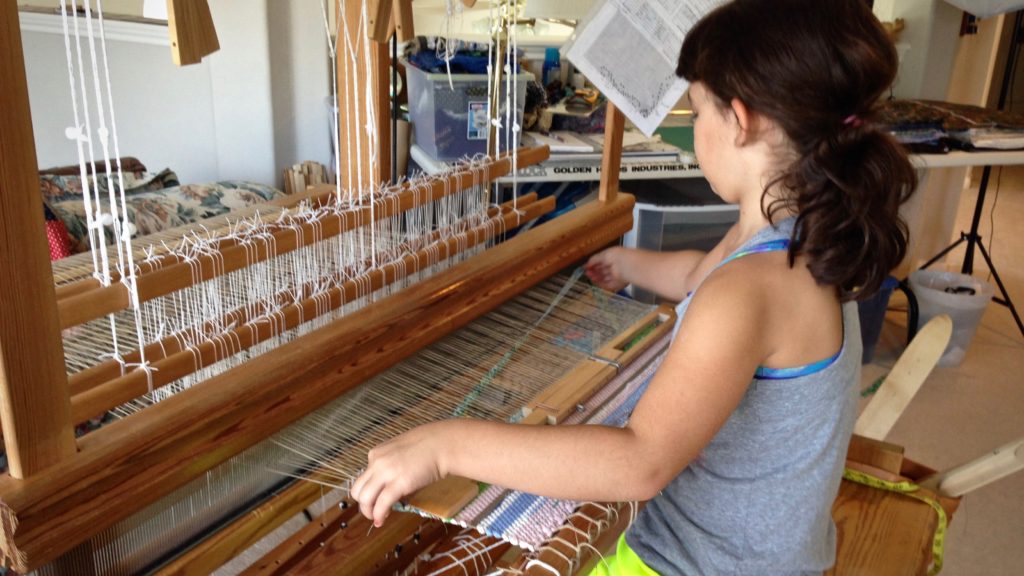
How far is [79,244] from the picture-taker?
2270mm

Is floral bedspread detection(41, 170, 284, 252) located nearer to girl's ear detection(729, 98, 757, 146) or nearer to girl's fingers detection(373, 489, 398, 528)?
girl's fingers detection(373, 489, 398, 528)

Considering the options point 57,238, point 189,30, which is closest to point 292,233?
point 189,30

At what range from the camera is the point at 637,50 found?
1.60m

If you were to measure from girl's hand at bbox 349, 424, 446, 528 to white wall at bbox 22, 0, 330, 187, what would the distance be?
2.93m

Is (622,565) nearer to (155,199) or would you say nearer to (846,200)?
(846,200)

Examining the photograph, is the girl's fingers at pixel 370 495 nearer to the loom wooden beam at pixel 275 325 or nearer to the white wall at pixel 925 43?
the loom wooden beam at pixel 275 325

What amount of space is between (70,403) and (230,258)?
275 millimetres

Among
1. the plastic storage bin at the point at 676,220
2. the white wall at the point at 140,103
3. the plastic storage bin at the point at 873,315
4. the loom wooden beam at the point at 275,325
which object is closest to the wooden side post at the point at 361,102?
the loom wooden beam at the point at 275,325

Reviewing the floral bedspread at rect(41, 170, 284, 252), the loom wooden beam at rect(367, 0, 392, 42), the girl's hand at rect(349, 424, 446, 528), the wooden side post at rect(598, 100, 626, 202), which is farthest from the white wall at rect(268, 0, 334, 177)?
the girl's hand at rect(349, 424, 446, 528)

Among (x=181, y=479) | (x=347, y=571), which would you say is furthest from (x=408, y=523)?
(x=181, y=479)

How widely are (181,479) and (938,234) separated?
4309mm

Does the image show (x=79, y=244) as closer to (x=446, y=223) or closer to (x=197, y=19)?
(x=446, y=223)

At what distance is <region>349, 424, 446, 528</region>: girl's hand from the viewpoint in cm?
98

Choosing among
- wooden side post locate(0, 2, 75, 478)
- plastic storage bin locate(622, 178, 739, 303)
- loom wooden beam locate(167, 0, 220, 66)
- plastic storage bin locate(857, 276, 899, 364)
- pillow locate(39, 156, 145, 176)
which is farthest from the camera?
plastic storage bin locate(857, 276, 899, 364)
